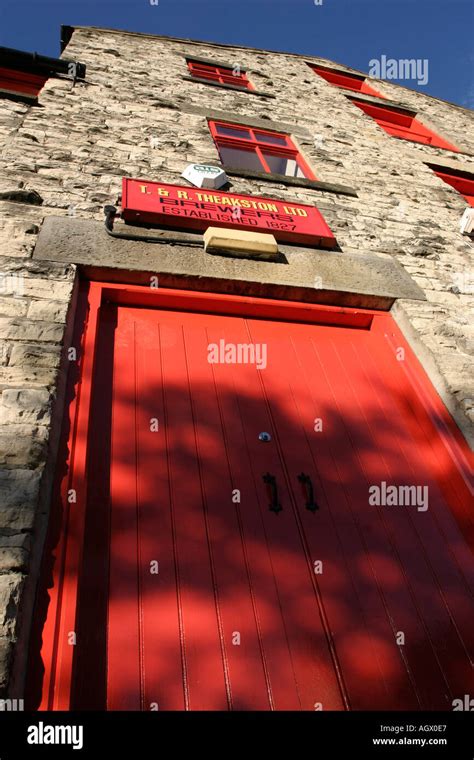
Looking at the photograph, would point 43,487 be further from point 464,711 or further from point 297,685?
point 464,711

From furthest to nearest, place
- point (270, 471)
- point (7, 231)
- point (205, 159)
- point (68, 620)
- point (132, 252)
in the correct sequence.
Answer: point (205, 159) → point (132, 252) → point (7, 231) → point (270, 471) → point (68, 620)

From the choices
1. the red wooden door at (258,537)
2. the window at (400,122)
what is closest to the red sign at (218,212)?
the red wooden door at (258,537)

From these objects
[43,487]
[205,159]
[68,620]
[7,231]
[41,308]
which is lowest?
[68,620]

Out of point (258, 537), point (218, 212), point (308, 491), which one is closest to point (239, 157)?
point (218, 212)

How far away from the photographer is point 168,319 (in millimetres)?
3580

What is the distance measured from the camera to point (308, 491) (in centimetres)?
279

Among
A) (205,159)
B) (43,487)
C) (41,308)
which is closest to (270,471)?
(43,487)

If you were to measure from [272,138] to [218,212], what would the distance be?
3.23m

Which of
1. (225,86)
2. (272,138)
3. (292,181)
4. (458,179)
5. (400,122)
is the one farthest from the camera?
(400,122)

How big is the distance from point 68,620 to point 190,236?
3040 mm

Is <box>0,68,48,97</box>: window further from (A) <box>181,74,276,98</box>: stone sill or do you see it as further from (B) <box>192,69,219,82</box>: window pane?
(B) <box>192,69,219,82</box>: window pane

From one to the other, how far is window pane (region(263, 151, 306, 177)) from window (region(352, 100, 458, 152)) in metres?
5.00

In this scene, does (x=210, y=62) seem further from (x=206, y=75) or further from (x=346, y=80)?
(x=346, y=80)

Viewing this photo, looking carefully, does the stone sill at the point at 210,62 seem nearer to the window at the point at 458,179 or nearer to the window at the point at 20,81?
the window at the point at 20,81
